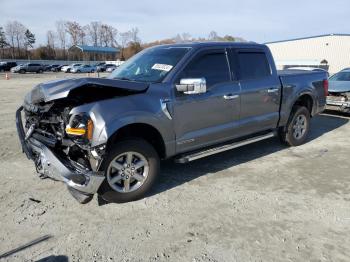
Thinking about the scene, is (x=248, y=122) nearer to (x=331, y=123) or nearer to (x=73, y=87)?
(x=73, y=87)

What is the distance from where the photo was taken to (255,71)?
222 inches

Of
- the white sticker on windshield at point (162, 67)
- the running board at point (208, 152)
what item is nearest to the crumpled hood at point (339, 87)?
the running board at point (208, 152)

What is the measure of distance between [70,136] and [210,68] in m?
2.23

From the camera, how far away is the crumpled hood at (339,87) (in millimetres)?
9801

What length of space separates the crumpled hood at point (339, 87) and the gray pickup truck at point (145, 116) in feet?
16.4

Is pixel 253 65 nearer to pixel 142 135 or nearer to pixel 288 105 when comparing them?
pixel 288 105

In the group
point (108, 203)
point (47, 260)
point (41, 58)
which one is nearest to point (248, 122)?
point (108, 203)

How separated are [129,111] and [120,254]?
5.25 feet

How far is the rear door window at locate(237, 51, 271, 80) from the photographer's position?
5.41m

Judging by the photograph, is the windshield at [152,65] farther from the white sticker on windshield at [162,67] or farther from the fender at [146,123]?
the fender at [146,123]

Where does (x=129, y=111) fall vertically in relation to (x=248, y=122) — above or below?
above

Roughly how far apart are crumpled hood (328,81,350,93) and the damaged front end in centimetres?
778

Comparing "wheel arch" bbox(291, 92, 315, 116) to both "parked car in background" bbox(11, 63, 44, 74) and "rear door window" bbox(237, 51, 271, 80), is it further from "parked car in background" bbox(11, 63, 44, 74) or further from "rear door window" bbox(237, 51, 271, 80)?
"parked car in background" bbox(11, 63, 44, 74)

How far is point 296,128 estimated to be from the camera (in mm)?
6645
